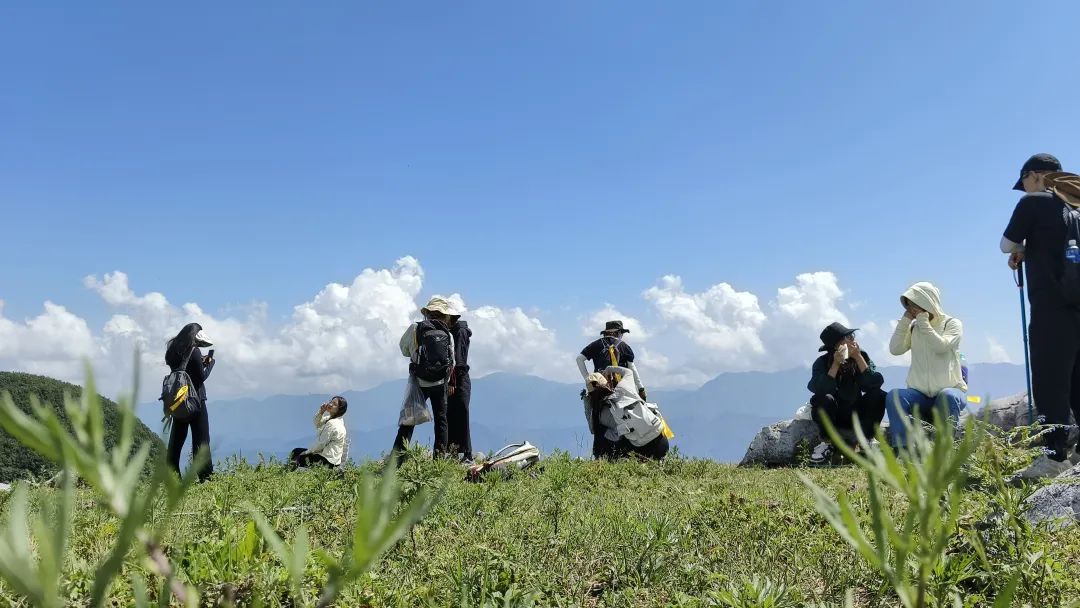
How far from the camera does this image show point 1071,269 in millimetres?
5988

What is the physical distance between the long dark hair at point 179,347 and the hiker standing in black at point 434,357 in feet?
9.22

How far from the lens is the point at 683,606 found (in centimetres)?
265

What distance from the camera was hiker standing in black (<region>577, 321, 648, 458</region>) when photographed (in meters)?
11.8

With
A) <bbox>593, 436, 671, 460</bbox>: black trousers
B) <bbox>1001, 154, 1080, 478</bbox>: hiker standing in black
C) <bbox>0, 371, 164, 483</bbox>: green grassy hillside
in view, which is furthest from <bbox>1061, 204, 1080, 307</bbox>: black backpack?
<bbox>0, 371, 164, 483</bbox>: green grassy hillside

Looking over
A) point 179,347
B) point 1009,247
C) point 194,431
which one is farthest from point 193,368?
point 1009,247

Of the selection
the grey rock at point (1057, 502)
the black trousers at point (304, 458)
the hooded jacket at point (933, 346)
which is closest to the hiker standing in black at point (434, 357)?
the black trousers at point (304, 458)

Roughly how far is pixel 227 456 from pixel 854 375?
8.81 metres

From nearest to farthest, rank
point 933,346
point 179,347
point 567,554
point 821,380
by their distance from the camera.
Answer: point 567,554
point 933,346
point 179,347
point 821,380

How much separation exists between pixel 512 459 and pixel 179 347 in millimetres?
4729

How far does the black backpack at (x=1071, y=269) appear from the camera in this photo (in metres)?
5.96

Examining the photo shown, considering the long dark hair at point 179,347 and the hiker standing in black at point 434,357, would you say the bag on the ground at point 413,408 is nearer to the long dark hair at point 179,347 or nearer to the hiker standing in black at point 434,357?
the hiker standing in black at point 434,357

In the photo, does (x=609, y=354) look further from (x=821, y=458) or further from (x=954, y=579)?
(x=954, y=579)

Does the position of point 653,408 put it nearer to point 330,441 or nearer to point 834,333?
point 834,333

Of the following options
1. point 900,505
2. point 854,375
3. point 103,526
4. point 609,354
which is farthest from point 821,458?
point 103,526
